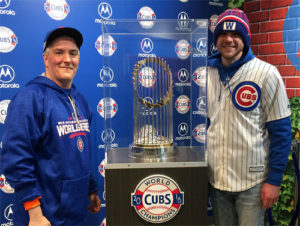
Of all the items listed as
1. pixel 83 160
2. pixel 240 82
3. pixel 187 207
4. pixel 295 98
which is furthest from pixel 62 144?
pixel 295 98

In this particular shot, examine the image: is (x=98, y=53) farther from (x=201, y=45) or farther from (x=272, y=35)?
(x=272, y=35)

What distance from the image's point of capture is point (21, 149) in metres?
1.23

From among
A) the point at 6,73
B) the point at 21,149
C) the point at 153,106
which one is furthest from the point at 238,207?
the point at 6,73

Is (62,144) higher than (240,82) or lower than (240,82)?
lower

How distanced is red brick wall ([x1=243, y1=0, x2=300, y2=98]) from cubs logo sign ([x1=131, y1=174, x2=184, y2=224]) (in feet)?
4.86

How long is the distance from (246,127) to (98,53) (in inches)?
50.1

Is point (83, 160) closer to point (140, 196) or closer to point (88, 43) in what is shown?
point (140, 196)

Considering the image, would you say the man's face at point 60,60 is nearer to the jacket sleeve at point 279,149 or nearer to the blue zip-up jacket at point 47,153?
the blue zip-up jacket at point 47,153

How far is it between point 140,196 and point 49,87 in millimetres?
722

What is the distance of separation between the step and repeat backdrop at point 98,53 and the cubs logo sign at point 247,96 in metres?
0.19

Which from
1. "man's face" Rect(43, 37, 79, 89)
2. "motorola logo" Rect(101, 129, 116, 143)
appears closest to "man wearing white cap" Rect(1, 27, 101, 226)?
"man's face" Rect(43, 37, 79, 89)

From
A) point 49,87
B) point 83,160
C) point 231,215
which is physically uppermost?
point 49,87

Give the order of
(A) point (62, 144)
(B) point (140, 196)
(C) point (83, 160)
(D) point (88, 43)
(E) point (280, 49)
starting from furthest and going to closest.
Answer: (E) point (280, 49), (D) point (88, 43), (C) point (83, 160), (A) point (62, 144), (B) point (140, 196)

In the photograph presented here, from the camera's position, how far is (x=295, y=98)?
2.09 meters
